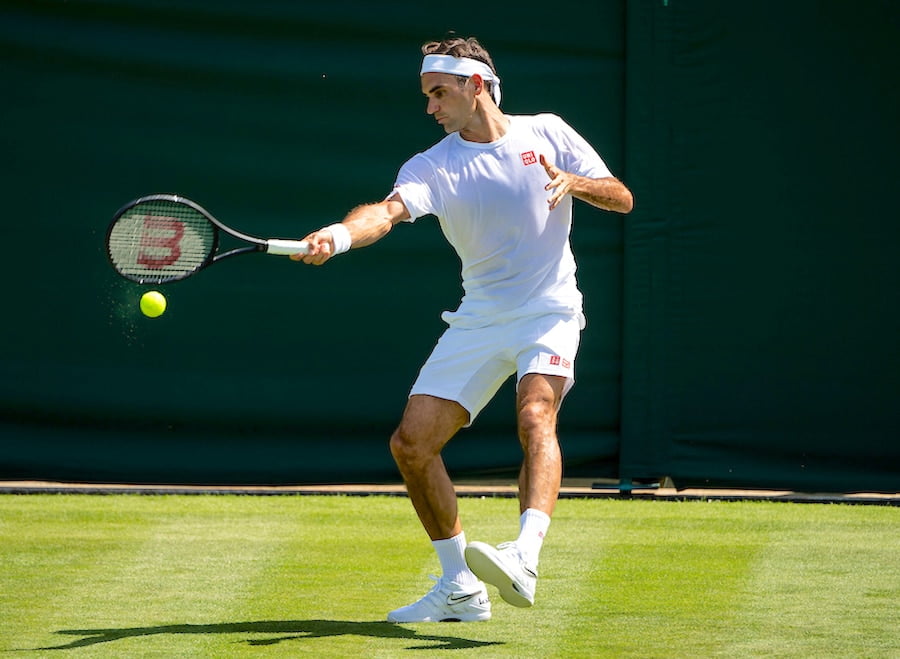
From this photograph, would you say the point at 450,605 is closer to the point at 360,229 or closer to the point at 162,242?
the point at 360,229

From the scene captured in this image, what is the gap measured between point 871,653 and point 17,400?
4.27 metres

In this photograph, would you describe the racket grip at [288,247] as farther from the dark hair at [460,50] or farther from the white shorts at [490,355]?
the dark hair at [460,50]

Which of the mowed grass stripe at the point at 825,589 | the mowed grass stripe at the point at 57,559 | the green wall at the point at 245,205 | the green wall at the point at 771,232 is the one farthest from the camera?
the green wall at the point at 245,205

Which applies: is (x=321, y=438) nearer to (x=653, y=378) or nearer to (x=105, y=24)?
(x=653, y=378)

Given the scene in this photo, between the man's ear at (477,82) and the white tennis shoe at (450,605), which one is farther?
the man's ear at (477,82)

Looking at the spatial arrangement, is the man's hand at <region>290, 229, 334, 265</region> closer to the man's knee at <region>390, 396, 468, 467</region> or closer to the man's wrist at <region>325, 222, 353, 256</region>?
the man's wrist at <region>325, 222, 353, 256</region>

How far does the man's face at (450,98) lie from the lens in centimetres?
467

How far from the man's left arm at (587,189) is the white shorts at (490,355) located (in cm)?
36

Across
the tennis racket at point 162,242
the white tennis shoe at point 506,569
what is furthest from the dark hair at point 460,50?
the white tennis shoe at point 506,569

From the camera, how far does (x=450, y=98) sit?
469cm

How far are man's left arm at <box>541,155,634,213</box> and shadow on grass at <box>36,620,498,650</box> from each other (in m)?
1.22

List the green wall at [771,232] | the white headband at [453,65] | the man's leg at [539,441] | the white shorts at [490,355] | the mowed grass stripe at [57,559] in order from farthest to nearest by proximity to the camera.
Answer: the green wall at [771,232] < the white headband at [453,65] < the white shorts at [490,355] < the mowed grass stripe at [57,559] < the man's leg at [539,441]

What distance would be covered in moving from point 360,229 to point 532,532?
955 mm

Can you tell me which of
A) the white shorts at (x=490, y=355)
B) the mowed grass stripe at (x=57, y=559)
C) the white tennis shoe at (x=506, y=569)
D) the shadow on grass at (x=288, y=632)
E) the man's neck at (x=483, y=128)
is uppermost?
the man's neck at (x=483, y=128)
